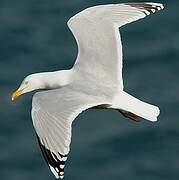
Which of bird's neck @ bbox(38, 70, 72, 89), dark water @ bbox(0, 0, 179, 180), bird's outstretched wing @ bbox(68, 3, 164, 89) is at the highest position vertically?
bird's outstretched wing @ bbox(68, 3, 164, 89)

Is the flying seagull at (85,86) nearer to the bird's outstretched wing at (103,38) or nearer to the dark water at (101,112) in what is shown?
the bird's outstretched wing at (103,38)

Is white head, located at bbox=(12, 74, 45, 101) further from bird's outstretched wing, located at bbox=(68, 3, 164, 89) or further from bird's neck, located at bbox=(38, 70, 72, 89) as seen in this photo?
bird's outstretched wing, located at bbox=(68, 3, 164, 89)

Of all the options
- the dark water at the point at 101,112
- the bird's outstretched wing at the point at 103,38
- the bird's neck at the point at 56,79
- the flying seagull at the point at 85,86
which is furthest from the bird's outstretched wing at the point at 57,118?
the dark water at the point at 101,112

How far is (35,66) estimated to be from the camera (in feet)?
53.2

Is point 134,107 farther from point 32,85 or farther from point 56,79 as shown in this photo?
point 32,85

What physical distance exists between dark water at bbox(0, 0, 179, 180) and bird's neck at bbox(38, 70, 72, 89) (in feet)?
10.9

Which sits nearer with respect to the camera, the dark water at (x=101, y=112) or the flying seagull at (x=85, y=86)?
the flying seagull at (x=85, y=86)

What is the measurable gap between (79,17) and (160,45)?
425 cm

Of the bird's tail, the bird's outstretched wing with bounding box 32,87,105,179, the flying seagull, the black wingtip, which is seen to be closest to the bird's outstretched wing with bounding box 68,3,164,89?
the flying seagull

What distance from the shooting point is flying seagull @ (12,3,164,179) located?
10.9 meters

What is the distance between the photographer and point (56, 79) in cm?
1193

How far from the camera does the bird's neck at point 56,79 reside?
11.8 meters

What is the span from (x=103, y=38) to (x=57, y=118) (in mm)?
1463

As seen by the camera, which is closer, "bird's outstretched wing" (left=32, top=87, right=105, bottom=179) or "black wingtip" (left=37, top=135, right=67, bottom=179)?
"black wingtip" (left=37, top=135, right=67, bottom=179)
